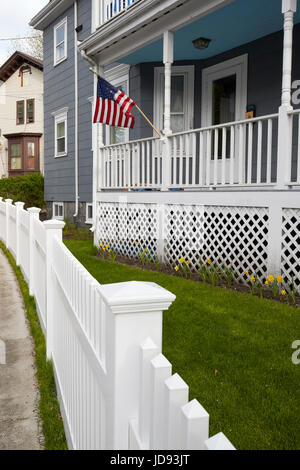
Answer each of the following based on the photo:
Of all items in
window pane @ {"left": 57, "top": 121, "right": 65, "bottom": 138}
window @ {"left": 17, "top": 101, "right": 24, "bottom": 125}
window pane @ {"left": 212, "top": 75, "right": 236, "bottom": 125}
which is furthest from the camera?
window @ {"left": 17, "top": 101, "right": 24, "bottom": 125}

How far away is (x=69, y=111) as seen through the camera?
15727mm

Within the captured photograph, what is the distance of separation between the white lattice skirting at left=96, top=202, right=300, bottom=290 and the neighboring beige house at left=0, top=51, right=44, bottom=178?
64.4 feet

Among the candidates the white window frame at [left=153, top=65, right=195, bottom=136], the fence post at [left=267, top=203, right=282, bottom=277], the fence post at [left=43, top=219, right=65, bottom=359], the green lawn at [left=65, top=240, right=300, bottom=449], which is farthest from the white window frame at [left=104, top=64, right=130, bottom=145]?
the fence post at [left=43, top=219, right=65, bottom=359]

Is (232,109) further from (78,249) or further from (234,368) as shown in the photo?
(234,368)

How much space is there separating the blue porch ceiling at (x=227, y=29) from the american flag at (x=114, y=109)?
171 cm

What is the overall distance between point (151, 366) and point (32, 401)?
2422 mm

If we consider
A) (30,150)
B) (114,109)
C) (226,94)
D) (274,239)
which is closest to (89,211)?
(114,109)

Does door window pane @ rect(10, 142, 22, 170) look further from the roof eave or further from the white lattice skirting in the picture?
the white lattice skirting

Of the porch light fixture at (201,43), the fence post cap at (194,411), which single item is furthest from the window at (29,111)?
the fence post cap at (194,411)

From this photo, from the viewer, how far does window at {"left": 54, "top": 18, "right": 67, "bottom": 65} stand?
1573 cm

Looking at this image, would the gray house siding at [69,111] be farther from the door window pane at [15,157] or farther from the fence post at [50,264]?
the door window pane at [15,157]

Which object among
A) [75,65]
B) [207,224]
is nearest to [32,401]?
[207,224]
